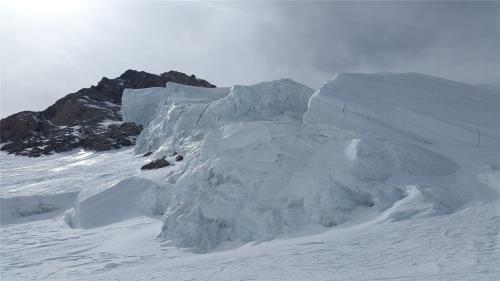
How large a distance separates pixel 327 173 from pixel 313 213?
165 centimetres

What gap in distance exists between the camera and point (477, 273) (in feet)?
26.5

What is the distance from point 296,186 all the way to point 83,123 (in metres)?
50.4

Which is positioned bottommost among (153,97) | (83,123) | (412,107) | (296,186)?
(296,186)

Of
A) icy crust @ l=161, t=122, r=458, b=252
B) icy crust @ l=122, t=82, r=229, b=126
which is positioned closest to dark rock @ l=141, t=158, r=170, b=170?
icy crust @ l=161, t=122, r=458, b=252

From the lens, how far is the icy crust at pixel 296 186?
44.2 feet

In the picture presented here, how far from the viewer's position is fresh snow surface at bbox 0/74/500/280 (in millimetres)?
10281

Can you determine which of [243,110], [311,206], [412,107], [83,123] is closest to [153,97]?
[83,123]

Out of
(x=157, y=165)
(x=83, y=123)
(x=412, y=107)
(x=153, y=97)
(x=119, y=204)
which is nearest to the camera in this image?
(x=412, y=107)

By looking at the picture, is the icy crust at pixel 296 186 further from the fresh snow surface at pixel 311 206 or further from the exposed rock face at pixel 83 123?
the exposed rock face at pixel 83 123

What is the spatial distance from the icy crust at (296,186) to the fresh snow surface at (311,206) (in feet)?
0.14

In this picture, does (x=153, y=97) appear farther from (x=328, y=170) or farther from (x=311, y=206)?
(x=311, y=206)

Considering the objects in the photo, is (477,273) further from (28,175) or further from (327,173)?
(28,175)

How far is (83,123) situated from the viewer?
5950 cm

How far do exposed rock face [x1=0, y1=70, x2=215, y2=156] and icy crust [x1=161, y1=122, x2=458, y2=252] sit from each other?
30746mm
